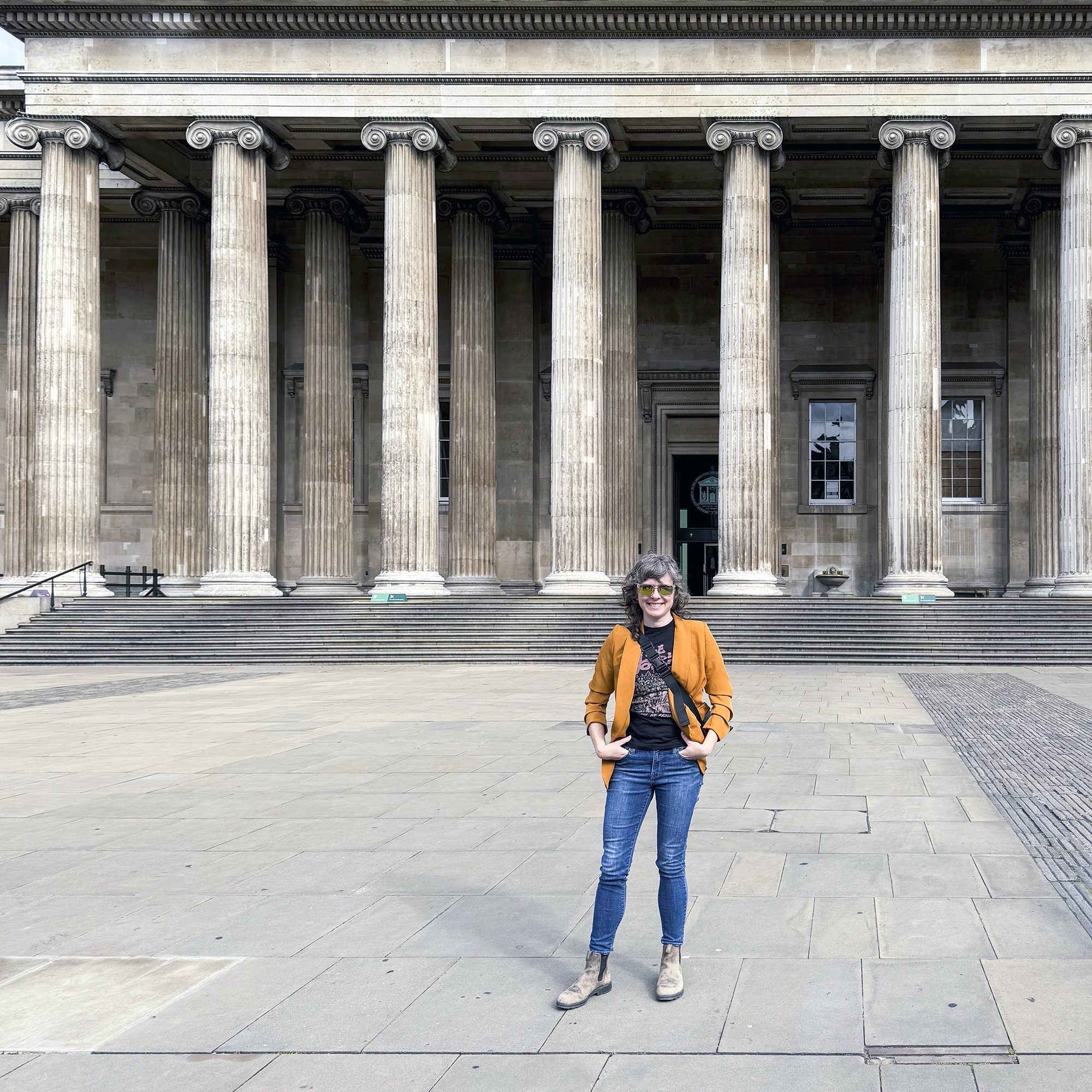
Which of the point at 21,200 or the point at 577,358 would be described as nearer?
the point at 577,358

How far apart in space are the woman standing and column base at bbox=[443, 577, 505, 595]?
95.8 feet

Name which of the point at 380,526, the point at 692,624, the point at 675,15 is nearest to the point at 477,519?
the point at 380,526

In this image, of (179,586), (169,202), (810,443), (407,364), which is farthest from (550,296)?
(179,586)

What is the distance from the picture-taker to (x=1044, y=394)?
35312 mm

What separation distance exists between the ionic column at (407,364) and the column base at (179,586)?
6.25m

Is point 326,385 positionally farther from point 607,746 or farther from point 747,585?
point 607,746

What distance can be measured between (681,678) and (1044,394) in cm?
3277

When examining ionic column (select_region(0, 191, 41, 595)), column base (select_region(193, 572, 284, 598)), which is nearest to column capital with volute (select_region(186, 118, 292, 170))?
ionic column (select_region(0, 191, 41, 595))

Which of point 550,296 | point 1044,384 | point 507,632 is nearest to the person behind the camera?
point 507,632

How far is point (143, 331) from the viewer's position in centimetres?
4084

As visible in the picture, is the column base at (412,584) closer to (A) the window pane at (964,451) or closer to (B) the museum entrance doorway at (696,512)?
(B) the museum entrance doorway at (696,512)

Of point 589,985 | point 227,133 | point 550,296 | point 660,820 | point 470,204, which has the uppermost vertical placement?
point 227,133

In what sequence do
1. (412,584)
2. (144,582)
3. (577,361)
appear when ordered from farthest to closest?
(144,582) → (577,361) → (412,584)

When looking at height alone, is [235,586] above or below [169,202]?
below
